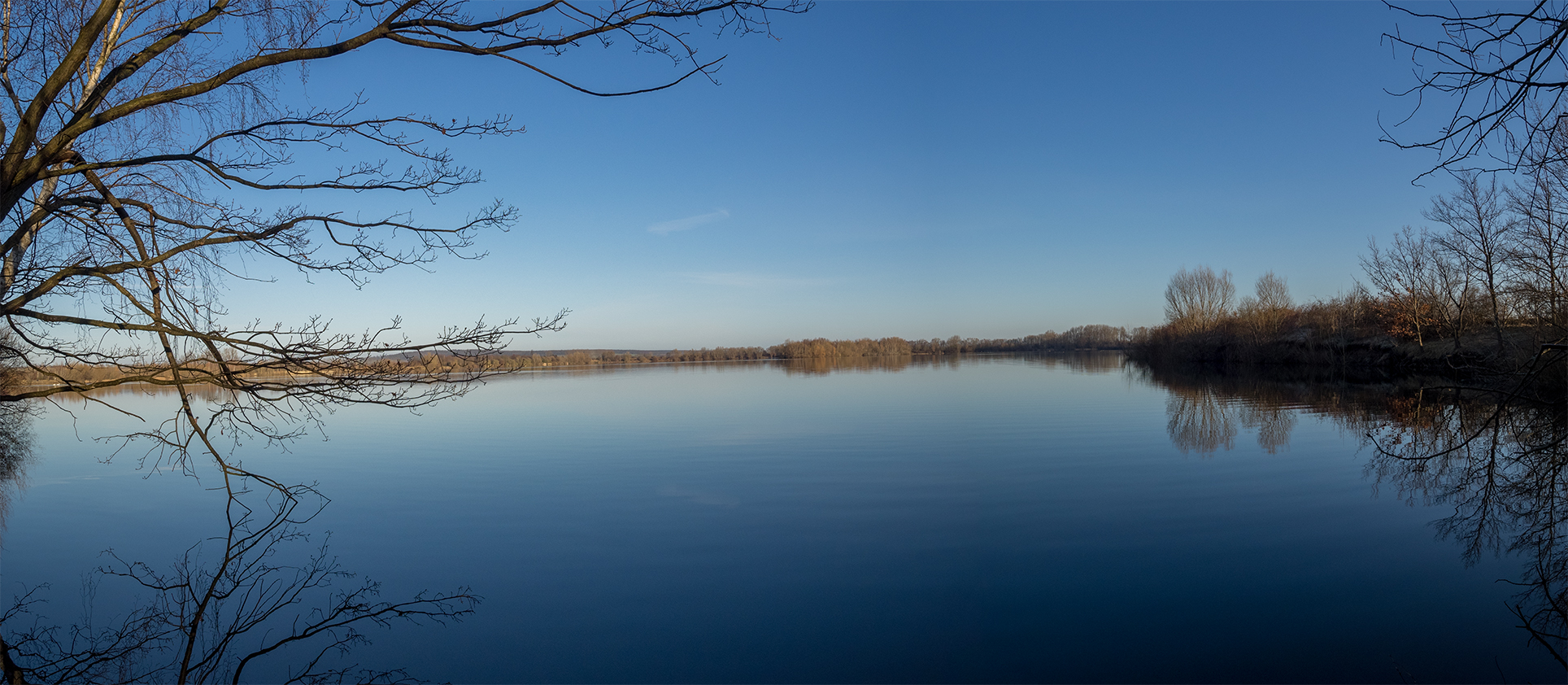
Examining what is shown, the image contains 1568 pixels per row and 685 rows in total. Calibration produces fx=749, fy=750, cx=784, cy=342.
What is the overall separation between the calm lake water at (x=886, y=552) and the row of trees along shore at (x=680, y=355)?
1.52m

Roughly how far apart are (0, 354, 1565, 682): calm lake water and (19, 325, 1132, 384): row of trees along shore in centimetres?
152

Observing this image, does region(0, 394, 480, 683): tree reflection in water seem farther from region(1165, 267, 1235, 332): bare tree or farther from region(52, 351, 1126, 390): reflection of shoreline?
region(1165, 267, 1235, 332): bare tree

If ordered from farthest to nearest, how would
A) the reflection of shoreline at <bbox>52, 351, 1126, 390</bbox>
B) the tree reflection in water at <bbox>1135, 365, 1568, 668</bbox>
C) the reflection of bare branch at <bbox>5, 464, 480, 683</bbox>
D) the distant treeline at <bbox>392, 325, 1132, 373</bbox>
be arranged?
the distant treeline at <bbox>392, 325, 1132, 373</bbox>
the reflection of shoreline at <bbox>52, 351, 1126, 390</bbox>
the tree reflection in water at <bbox>1135, 365, 1568, 668</bbox>
the reflection of bare branch at <bbox>5, 464, 480, 683</bbox>

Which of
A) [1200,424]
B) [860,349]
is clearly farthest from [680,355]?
[1200,424]

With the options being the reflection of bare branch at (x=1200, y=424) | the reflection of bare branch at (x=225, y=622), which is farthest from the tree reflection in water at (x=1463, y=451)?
the reflection of bare branch at (x=225, y=622)

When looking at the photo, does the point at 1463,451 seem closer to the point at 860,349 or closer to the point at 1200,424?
the point at 1200,424

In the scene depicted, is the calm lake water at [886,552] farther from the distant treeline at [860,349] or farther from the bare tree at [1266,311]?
the distant treeline at [860,349]

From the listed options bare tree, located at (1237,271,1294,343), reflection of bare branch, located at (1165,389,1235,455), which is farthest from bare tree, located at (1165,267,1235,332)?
reflection of bare branch, located at (1165,389,1235,455)

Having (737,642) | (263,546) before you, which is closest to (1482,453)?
(737,642)

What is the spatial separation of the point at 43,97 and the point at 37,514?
6.98 meters

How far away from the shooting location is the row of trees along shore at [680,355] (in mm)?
4141

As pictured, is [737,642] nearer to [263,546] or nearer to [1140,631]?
[1140,631]

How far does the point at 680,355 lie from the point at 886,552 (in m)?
98.4

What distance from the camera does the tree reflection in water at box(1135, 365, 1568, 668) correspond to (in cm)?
484
